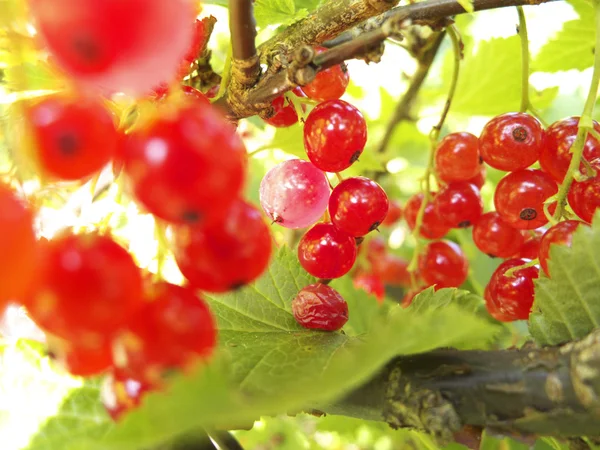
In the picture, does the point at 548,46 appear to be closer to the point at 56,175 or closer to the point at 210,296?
the point at 210,296

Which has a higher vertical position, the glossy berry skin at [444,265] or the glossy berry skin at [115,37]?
the glossy berry skin at [115,37]

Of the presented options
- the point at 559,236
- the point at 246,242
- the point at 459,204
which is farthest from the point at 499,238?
the point at 246,242

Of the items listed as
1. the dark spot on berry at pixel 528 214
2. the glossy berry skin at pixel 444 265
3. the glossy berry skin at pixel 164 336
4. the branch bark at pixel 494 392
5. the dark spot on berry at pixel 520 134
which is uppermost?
the glossy berry skin at pixel 164 336

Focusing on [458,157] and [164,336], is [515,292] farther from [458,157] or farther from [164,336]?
[164,336]

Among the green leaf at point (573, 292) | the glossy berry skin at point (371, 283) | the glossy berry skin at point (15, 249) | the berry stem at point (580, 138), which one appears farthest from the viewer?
the glossy berry skin at point (371, 283)

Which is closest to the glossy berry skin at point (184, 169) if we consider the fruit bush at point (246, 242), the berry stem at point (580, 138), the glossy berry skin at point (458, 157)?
the fruit bush at point (246, 242)

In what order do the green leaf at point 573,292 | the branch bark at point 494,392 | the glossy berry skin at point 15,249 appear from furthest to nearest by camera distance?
the green leaf at point 573,292
the branch bark at point 494,392
the glossy berry skin at point 15,249

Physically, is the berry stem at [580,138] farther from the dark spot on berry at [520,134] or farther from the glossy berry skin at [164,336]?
the glossy berry skin at [164,336]
